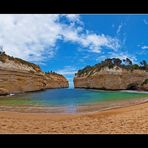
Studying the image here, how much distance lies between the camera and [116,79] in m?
21.2

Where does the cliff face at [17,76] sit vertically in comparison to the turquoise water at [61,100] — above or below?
above

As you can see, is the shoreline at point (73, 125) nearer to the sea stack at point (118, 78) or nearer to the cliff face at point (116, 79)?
the sea stack at point (118, 78)

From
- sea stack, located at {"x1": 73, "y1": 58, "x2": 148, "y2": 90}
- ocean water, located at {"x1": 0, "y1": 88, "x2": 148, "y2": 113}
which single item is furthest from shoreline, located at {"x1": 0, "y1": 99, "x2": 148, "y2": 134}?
sea stack, located at {"x1": 73, "y1": 58, "x2": 148, "y2": 90}

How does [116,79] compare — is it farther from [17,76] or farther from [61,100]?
[61,100]

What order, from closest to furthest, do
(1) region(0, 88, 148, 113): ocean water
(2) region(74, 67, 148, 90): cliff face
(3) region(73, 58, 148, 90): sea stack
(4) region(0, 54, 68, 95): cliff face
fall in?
(1) region(0, 88, 148, 113): ocean water → (4) region(0, 54, 68, 95): cliff face → (3) region(73, 58, 148, 90): sea stack → (2) region(74, 67, 148, 90): cliff face

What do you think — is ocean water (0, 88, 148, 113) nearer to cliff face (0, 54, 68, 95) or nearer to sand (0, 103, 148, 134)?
cliff face (0, 54, 68, 95)

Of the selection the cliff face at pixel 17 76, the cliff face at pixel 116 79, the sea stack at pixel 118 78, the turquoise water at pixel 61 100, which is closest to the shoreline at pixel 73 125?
the turquoise water at pixel 61 100

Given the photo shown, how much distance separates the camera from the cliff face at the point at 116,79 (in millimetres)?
19913

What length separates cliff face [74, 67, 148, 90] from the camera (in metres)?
19.9

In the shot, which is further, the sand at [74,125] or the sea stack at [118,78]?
the sea stack at [118,78]

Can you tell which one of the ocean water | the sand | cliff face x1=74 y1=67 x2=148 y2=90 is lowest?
the sand
